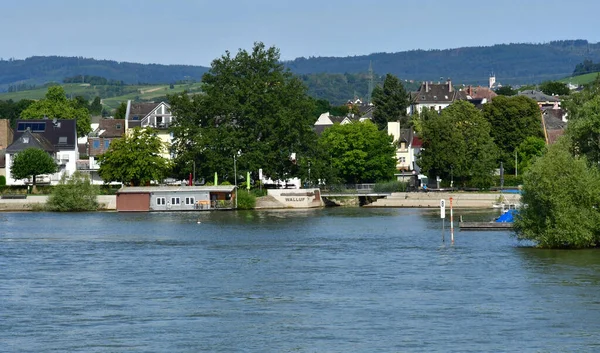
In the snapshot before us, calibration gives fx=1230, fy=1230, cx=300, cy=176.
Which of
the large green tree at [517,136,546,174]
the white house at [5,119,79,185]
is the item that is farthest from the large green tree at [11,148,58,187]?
the large green tree at [517,136,546,174]

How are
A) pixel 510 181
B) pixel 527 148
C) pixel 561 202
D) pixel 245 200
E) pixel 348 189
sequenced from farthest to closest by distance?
pixel 527 148, pixel 510 181, pixel 348 189, pixel 245 200, pixel 561 202

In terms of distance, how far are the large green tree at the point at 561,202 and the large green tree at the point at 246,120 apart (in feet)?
164

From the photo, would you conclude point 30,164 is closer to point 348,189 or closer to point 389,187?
point 348,189

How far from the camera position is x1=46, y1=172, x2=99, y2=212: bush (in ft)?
329

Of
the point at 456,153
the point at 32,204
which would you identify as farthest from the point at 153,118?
the point at 456,153

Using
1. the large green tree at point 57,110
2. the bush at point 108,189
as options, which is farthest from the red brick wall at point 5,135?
the bush at point 108,189

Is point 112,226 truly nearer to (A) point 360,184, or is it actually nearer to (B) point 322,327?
(A) point 360,184

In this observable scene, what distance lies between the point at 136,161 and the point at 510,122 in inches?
1629

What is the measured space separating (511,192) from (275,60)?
24192mm

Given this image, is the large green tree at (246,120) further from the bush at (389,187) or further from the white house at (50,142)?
the white house at (50,142)

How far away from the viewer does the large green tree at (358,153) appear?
381 ft

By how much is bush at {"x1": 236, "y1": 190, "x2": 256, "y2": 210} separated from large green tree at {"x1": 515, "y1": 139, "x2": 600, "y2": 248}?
47625 mm

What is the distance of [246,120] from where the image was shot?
4203 inches

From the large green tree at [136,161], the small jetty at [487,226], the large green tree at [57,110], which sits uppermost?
the large green tree at [57,110]
